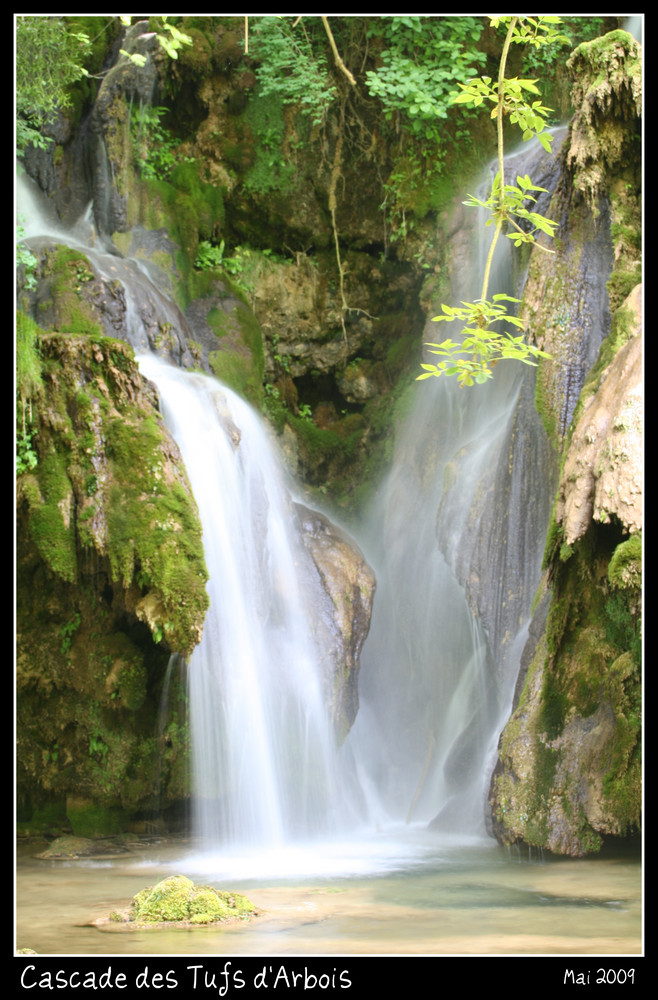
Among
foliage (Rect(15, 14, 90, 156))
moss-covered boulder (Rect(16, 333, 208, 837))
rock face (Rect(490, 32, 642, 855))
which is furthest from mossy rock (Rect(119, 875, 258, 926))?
foliage (Rect(15, 14, 90, 156))

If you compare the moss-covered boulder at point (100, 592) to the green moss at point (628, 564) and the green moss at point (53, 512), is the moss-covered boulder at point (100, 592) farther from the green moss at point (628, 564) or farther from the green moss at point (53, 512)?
the green moss at point (628, 564)

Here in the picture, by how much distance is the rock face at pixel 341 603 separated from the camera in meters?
7.26

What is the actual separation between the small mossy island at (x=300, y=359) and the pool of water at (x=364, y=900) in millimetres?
280

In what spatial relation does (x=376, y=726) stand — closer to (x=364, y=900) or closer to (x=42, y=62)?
(x=364, y=900)

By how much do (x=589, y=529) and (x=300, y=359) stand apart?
5133 millimetres

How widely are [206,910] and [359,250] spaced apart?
284 inches

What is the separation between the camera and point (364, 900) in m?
4.86

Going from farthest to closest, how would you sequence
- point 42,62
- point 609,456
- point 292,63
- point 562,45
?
point 292,63
point 562,45
point 42,62
point 609,456

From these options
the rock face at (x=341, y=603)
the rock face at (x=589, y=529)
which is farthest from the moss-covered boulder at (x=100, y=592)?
the rock face at (x=589, y=529)

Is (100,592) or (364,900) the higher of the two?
(100,592)

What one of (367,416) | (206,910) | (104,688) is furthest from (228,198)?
(206,910)

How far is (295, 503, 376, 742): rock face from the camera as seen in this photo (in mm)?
7262

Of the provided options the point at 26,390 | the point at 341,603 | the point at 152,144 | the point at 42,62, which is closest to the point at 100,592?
the point at 26,390
